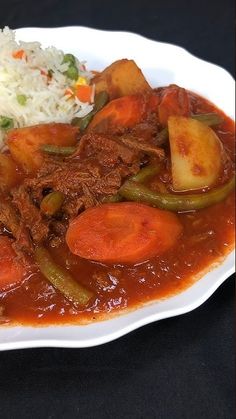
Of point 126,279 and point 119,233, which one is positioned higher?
point 119,233

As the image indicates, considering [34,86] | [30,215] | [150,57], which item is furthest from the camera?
[150,57]

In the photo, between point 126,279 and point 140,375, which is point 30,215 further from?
point 140,375

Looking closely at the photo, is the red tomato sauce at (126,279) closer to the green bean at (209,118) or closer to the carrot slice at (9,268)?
the carrot slice at (9,268)

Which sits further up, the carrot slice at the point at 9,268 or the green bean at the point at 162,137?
the green bean at the point at 162,137

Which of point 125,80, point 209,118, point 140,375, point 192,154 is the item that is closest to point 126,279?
point 140,375

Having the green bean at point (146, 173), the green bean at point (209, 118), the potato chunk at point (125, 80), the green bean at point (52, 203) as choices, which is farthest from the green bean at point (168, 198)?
the potato chunk at point (125, 80)

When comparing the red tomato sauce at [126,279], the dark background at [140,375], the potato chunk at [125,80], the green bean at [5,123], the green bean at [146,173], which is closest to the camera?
the dark background at [140,375]

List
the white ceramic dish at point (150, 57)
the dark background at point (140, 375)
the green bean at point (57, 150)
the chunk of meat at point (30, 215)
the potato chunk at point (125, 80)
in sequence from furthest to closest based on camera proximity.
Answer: the white ceramic dish at point (150, 57) → the potato chunk at point (125, 80) → the green bean at point (57, 150) → the chunk of meat at point (30, 215) → the dark background at point (140, 375)
